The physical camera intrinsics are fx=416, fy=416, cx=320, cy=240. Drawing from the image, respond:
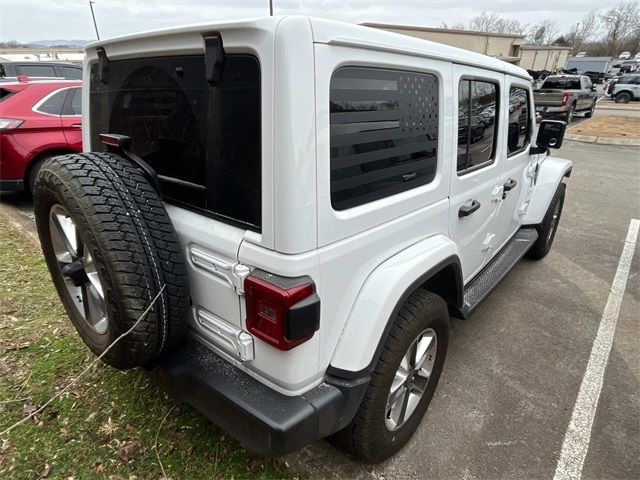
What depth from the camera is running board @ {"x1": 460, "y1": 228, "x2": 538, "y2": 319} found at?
8.93 feet

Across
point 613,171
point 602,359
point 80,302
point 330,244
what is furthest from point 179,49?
point 613,171

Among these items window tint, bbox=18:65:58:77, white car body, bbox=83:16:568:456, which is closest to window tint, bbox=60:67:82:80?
window tint, bbox=18:65:58:77

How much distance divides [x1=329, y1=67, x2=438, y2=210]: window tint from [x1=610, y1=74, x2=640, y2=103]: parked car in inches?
1302

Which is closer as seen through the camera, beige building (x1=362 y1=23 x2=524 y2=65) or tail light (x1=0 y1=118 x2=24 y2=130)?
tail light (x1=0 y1=118 x2=24 y2=130)

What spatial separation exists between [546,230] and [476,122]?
2.49 meters

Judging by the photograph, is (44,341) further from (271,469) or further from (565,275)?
(565,275)

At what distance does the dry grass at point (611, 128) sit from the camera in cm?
1346

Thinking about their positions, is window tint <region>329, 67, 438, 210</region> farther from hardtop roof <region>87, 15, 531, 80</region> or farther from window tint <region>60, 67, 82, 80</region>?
window tint <region>60, 67, 82, 80</region>

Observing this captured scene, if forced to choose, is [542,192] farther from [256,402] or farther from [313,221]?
[256,402]

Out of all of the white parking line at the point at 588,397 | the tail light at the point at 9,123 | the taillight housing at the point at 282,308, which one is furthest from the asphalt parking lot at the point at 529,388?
the tail light at the point at 9,123

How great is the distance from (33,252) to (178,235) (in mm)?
3434

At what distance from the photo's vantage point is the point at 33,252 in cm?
425

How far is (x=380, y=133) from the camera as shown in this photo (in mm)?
1723

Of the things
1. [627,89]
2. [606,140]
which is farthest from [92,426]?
[627,89]
